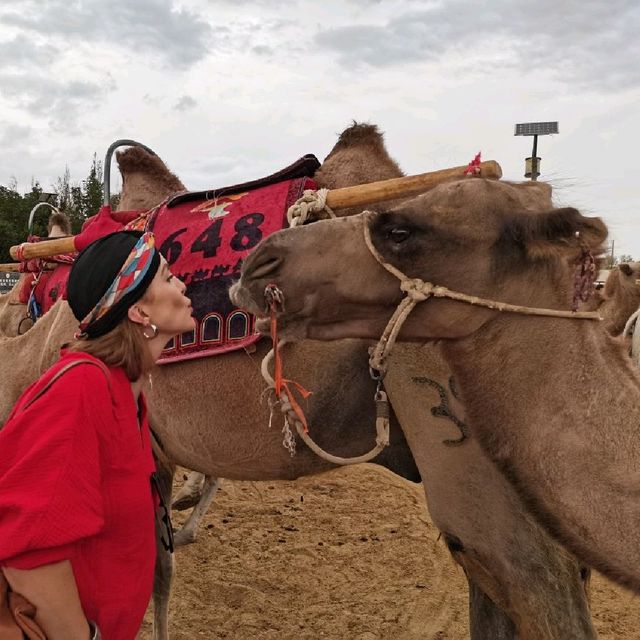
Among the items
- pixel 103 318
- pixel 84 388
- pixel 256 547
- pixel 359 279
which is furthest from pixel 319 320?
pixel 256 547

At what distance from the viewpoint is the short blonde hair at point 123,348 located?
177 cm

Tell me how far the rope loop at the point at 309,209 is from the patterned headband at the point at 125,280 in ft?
3.20

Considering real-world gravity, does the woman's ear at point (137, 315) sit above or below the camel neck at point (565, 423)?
above

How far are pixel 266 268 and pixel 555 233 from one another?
0.86m

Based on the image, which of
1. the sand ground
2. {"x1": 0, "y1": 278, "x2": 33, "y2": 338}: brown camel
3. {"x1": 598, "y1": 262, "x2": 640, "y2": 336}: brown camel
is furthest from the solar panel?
{"x1": 0, "y1": 278, "x2": 33, "y2": 338}: brown camel

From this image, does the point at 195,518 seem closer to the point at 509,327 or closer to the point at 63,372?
the point at 509,327

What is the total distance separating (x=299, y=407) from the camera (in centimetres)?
266

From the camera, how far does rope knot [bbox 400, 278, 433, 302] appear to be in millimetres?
2123

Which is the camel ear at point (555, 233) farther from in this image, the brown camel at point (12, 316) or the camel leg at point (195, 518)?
the camel leg at point (195, 518)

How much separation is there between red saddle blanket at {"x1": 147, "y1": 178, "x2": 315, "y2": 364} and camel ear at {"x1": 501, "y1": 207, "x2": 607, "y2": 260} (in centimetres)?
112

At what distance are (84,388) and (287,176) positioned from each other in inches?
69.9

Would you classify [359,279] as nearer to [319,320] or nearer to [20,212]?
[319,320]

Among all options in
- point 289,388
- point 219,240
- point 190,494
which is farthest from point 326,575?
point 219,240

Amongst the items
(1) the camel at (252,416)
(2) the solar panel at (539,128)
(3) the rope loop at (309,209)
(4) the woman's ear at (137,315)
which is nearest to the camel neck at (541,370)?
(1) the camel at (252,416)
